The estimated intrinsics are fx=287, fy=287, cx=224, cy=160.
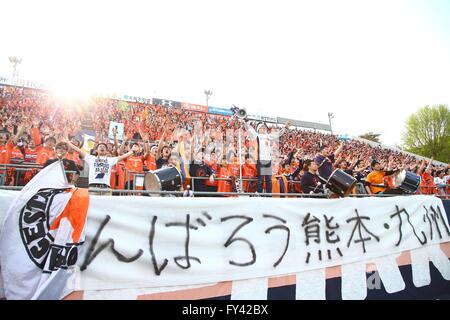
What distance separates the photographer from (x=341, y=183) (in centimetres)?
429

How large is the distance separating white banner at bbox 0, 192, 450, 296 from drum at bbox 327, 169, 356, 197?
460mm

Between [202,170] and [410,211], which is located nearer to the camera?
[410,211]

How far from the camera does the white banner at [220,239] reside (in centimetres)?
239

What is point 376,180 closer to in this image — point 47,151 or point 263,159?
point 263,159

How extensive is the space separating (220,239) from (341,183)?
2382mm

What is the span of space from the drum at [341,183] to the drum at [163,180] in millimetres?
2328

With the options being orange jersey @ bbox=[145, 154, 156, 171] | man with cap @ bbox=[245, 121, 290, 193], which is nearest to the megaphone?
man with cap @ bbox=[245, 121, 290, 193]

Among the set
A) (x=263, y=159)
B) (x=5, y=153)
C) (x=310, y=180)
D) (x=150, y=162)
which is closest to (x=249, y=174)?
(x=263, y=159)

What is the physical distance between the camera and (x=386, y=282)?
358 centimetres

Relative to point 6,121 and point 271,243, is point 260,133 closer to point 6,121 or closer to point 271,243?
point 271,243

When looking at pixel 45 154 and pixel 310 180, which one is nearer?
pixel 310 180

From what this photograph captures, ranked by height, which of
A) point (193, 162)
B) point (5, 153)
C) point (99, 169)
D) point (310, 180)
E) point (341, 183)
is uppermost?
point (5, 153)
